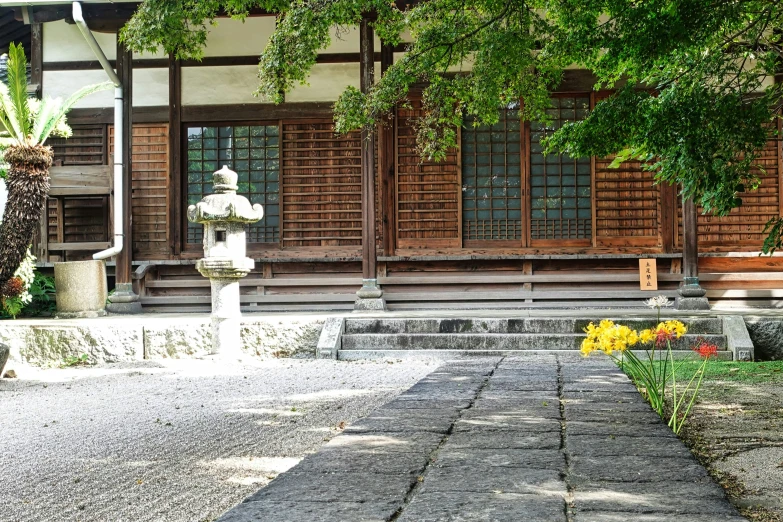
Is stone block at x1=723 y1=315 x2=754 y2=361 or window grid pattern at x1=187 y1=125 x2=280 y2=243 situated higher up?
window grid pattern at x1=187 y1=125 x2=280 y2=243

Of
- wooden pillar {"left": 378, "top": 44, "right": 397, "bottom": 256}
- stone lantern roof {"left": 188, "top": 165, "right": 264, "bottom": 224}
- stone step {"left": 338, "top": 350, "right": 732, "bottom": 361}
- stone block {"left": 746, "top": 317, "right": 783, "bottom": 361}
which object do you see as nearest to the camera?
stone lantern roof {"left": 188, "top": 165, "right": 264, "bottom": 224}

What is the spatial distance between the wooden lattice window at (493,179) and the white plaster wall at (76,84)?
5.76 metres

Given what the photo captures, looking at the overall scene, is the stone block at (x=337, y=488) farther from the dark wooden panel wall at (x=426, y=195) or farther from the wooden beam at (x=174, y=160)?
the wooden beam at (x=174, y=160)

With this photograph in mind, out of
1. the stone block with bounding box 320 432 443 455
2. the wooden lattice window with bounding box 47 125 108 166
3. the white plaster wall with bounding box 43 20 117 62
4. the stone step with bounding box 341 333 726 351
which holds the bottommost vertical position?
the stone step with bounding box 341 333 726 351

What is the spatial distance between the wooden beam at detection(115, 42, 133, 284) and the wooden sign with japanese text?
7.60 metres

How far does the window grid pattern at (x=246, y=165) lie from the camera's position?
12.6m

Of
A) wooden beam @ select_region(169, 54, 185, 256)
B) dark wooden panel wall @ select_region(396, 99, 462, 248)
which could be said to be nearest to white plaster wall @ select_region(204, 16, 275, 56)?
wooden beam @ select_region(169, 54, 185, 256)

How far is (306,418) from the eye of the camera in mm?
5766

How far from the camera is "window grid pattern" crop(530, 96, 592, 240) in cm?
1203

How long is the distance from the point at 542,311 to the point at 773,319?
2.87m

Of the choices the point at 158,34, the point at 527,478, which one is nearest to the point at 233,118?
the point at 158,34

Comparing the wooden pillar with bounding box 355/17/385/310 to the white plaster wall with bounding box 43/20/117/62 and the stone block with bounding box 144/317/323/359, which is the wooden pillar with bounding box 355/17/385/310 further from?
the white plaster wall with bounding box 43/20/117/62

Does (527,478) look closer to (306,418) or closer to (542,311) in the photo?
(306,418)

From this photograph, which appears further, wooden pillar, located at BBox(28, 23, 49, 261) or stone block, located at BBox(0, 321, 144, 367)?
wooden pillar, located at BBox(28, 23, 49, 261)
